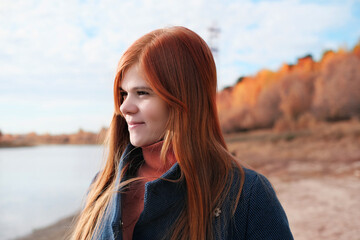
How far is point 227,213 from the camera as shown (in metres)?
1.23

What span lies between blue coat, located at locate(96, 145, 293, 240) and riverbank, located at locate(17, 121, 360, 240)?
9.1 inches

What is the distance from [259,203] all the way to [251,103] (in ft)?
75.4

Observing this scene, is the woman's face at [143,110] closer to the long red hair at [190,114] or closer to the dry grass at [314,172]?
the long red hair at [190,114]

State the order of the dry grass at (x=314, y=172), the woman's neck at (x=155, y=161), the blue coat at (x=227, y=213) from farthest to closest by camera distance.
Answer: the dry grass at (x=314, y=172) → the woman's neck at (x=155, y=161) → the blue coat at (x=227, y=213)

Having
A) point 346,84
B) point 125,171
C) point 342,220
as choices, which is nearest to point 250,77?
point 346,84

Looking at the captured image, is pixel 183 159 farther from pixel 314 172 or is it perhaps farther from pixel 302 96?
pixel 302 96

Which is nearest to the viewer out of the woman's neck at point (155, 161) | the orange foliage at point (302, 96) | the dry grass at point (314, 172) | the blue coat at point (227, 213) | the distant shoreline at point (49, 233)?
the blue coat at point (227, 213)

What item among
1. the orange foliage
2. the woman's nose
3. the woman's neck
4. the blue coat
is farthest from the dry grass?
the orange foliage

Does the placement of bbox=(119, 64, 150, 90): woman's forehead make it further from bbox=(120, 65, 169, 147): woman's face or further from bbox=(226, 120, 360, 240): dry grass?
bbox=(226, 120, 360, 240): dry grass

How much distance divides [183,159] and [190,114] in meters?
0.17

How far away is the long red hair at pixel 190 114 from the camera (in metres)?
1.23

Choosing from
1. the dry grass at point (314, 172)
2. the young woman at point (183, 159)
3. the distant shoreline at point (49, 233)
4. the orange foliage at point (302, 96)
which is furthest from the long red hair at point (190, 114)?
the orange foliage at point (302, 96)

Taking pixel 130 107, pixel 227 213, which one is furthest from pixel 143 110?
pixel 227 213

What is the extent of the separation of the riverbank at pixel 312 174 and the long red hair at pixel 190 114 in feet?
0.87
